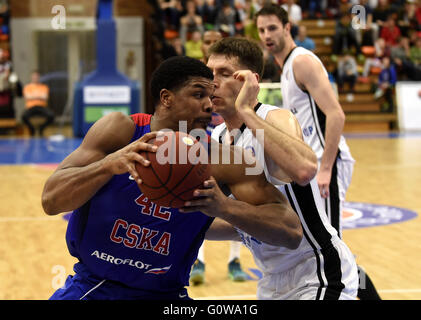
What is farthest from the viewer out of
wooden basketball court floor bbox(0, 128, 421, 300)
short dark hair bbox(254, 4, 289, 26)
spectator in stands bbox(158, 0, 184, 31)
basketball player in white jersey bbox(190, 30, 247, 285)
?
spectator in stands bbox(158, 0, 184, 31)

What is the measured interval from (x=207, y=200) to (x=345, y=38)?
18211 millimetres

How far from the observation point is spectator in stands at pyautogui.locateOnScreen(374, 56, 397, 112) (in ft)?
62.4

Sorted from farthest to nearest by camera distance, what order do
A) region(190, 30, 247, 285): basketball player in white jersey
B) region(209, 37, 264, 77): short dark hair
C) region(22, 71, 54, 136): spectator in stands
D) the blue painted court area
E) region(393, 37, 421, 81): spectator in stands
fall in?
region(393, 37, 421, 81): spectator in stands
region(22, 71, 54, 136): spectator in stands
the blue painted court area
region(190, 30, 247, 285): basketball player in white jersey
region(209, 37, 264, 77): short dark hair

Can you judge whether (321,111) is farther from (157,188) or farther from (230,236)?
(157,188)

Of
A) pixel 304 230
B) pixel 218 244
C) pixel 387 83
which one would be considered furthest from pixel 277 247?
pixel 387 83

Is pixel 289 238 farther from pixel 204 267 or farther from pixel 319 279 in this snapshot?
pixel 204 267

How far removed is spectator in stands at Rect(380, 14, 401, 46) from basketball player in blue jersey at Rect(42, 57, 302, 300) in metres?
18.6

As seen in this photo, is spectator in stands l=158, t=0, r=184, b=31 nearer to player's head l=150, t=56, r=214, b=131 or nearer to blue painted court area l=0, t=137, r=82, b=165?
blue painted court area l=0, t=137, r=82, b=165

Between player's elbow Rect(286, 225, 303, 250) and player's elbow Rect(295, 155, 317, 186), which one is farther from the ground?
player's elbow Rect(295, 155, 317, 186)

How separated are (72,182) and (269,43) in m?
2.59

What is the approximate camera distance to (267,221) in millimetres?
2549

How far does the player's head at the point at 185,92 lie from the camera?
8.37 ft

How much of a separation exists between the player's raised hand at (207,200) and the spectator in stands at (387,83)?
17.6 meters

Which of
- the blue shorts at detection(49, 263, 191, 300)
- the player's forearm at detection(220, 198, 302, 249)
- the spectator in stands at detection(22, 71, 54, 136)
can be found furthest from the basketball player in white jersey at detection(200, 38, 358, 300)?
the spectator in stands at detection(22, 71, 54, 136)
